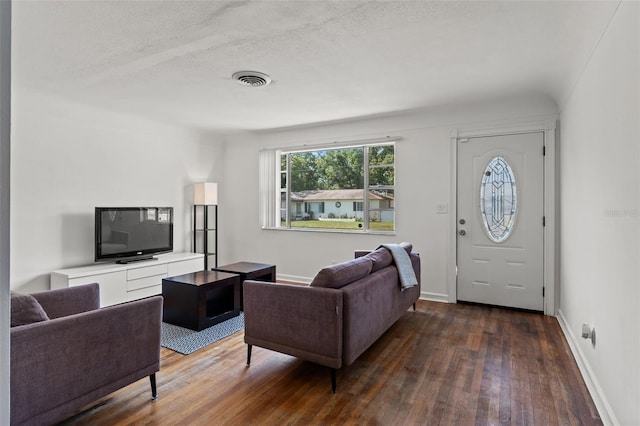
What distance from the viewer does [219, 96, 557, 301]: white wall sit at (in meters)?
4.17

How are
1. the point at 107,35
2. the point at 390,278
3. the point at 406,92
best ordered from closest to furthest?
the point at 107,35
the point at 390,278
the point at 406,92

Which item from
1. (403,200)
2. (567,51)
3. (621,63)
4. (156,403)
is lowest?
(156,403)

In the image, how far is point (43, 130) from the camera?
12.5 feet

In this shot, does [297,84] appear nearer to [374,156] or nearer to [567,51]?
[374,156]

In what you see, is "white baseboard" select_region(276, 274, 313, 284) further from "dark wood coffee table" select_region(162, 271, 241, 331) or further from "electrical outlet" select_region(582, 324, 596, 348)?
"electrical outlet" select_region(582, 324, 596, 348)

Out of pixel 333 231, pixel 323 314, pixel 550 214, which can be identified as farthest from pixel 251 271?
pixel 550 214

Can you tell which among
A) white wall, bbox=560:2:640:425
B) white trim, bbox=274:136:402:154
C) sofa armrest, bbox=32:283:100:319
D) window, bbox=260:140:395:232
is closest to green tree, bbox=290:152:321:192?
window, bbox=260:140:395:232

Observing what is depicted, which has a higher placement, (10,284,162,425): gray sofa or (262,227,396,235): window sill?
(262,227,396,235): window sill

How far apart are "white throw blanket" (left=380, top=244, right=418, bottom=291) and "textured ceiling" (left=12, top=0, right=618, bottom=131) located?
61.8 inches

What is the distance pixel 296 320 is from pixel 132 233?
295 cm

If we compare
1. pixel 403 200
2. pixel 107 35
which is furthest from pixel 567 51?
pixel 107 35

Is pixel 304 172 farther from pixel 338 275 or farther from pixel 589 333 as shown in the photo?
pixel 589 333

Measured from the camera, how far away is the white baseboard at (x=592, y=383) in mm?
1914

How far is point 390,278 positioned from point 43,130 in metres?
3.88
